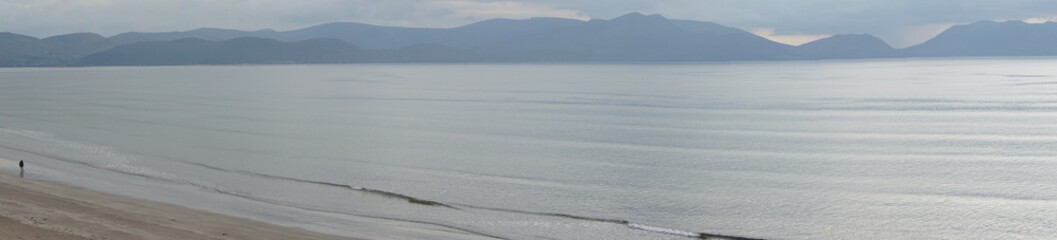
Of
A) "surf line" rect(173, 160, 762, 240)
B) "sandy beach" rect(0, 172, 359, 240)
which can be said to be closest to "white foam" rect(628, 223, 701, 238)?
"surf line" rect(173, 160, 762, 240)

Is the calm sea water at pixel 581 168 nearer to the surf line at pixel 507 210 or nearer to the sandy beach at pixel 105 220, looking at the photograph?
the surf line at pixel 507 210

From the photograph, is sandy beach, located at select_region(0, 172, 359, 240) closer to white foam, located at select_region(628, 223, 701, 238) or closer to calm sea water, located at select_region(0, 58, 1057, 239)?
calm sea water, located at select_region(0, 58, 1057, 239)

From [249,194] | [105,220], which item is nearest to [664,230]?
[105,220]

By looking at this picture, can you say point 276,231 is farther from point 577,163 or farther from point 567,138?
point 567,138

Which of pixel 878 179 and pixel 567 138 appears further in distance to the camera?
pixel 567 138

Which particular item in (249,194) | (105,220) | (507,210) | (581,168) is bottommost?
(105,220)

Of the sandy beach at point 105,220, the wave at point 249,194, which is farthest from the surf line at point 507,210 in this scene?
the sandy beach at point 105,220

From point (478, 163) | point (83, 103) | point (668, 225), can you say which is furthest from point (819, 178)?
point (83, 103)

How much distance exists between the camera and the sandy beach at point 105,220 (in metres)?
13.6

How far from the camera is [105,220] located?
15.5m

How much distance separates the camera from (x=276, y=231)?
1634 centimetres

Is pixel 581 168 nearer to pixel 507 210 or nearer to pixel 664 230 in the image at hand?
pixel 507 210

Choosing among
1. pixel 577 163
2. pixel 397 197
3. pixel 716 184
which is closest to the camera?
pixel 397 197

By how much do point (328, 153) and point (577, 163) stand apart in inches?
403
